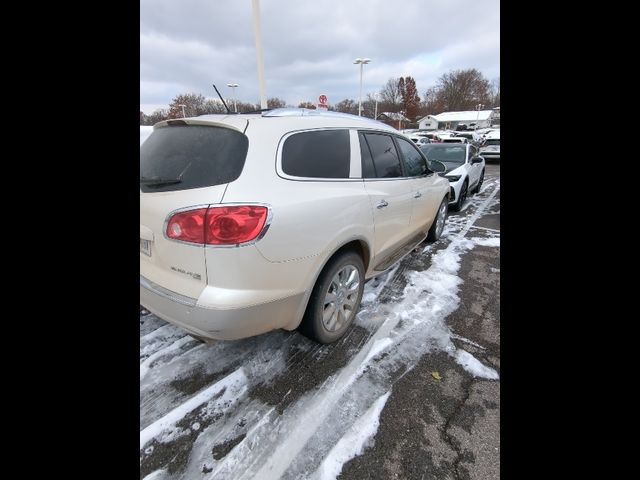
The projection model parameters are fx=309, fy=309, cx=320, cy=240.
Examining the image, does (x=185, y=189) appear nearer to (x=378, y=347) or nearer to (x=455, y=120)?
(x=378, y=347)

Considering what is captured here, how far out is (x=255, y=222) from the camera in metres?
1.71

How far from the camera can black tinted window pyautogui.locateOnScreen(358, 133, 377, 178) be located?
2.65 metres

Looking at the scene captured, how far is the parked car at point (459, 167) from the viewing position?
275 inches

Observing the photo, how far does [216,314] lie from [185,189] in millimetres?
756

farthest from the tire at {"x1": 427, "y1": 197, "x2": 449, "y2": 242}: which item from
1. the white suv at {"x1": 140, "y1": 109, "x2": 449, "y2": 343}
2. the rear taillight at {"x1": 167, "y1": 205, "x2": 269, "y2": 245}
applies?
the rear taillight at {"x1": 167, "y1": 205, "x2": 269, "y2": 245}

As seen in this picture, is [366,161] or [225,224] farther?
[366,161]

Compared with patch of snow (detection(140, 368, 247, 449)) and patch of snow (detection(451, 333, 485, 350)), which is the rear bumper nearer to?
patch of snow (detection(140, 368, 247, 449))

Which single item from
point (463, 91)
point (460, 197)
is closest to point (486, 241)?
point (460, 197)

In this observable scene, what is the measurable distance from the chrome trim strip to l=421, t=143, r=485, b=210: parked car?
5.90 metres

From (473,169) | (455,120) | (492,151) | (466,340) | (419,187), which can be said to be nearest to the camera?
(466,340)
